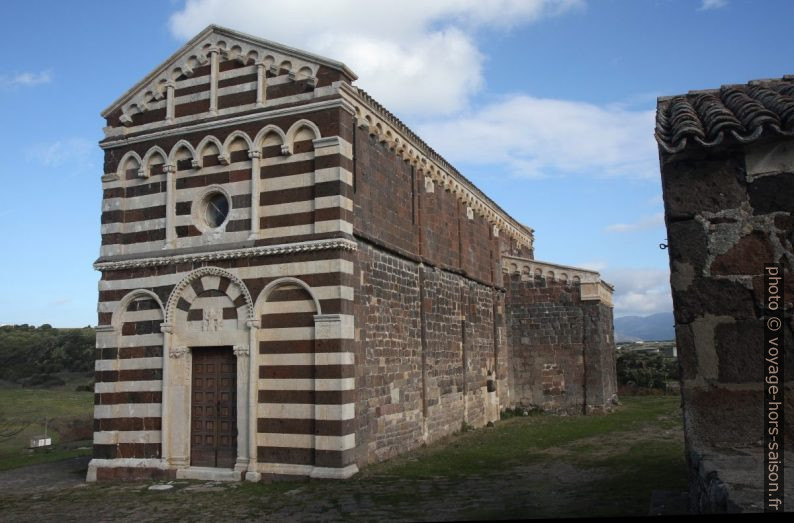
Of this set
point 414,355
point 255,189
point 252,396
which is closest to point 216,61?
point 255,189

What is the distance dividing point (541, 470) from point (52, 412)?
22.1 m

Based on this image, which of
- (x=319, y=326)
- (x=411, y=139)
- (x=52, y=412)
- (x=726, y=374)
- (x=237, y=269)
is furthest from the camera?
(x=52, y=412)

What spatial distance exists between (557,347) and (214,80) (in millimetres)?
14995

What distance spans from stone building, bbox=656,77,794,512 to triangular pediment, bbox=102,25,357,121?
8.78 meters

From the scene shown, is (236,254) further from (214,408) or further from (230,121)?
(214,408)

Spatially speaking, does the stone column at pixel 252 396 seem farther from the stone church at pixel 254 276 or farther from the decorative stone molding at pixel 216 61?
the decorative stone molding at pixel 216 61

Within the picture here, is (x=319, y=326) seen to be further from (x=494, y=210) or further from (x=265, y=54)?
(x=494, y=210)

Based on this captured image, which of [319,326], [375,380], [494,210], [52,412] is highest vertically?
[494,210]

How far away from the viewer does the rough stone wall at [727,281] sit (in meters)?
5.84

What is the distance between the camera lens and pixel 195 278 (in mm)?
14031

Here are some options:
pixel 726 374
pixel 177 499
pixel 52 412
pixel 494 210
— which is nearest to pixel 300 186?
pixel 177 499

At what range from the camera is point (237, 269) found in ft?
45.0

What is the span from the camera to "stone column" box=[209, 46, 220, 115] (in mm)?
14414

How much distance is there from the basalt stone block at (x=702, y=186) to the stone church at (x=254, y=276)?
24.6 ft
